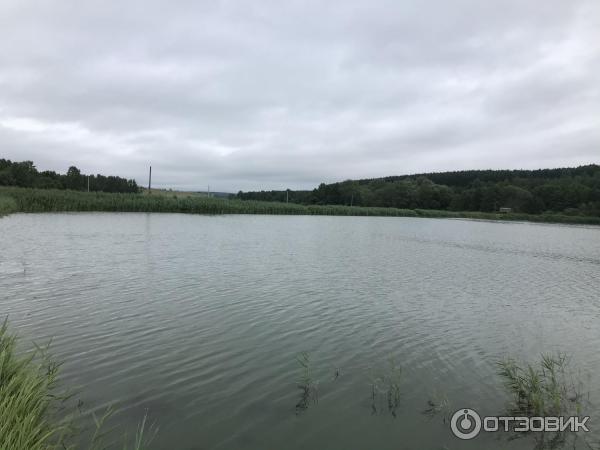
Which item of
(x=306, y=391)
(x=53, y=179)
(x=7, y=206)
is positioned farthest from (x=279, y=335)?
(x=53, y=179)

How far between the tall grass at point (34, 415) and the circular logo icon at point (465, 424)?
402 centimetres

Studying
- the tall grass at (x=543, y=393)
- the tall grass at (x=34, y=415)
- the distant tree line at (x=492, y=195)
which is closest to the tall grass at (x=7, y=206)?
the tall grass at (x=34, y=415)

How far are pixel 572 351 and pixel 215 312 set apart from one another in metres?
8.31

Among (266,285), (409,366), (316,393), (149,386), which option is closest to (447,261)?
(266,285)

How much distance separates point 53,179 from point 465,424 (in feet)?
416

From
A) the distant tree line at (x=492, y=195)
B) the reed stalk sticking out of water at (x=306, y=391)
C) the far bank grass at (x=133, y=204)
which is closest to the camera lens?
the reed stalk sticking out of water at (x=306, y=391)

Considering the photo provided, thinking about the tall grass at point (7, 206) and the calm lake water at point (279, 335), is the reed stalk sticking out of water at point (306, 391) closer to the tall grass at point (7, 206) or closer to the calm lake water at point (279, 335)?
the calm lake water at point (279, 335)

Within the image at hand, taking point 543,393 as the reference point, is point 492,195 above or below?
above

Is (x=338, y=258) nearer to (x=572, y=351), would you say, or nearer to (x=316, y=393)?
(x=572, y=351)

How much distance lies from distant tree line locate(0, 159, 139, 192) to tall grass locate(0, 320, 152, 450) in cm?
10633

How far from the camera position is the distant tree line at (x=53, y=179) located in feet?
310

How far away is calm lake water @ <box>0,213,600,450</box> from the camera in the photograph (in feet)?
17.0

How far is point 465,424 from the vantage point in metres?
5.38

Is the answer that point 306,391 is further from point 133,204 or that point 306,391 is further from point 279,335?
point 133,204
